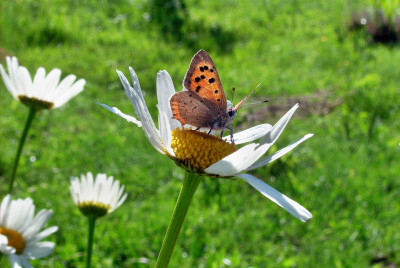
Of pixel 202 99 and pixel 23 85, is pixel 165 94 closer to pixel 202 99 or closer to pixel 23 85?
pixel 202 99

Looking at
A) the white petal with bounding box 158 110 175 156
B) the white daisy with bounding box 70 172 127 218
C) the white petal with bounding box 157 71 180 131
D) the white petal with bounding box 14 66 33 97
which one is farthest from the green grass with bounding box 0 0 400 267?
the white petal with bounding box 158 110 175 156

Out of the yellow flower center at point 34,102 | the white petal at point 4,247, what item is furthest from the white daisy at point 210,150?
the yellow flower center at point 34,102

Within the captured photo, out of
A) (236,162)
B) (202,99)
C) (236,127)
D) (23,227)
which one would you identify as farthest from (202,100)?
(236,127)

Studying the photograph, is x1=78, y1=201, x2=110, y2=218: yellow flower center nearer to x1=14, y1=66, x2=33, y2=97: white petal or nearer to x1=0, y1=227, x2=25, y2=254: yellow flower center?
x1=0, y1=227, x2=25, y2=254: yellow flower center

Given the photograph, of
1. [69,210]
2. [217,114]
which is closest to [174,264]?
[69,210]

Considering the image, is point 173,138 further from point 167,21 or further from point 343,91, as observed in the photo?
point 167,21

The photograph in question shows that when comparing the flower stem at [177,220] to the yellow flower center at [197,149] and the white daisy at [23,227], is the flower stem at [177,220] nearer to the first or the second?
the yellow flower center at [197,149]

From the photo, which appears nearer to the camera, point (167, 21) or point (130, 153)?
point (130, 153)
